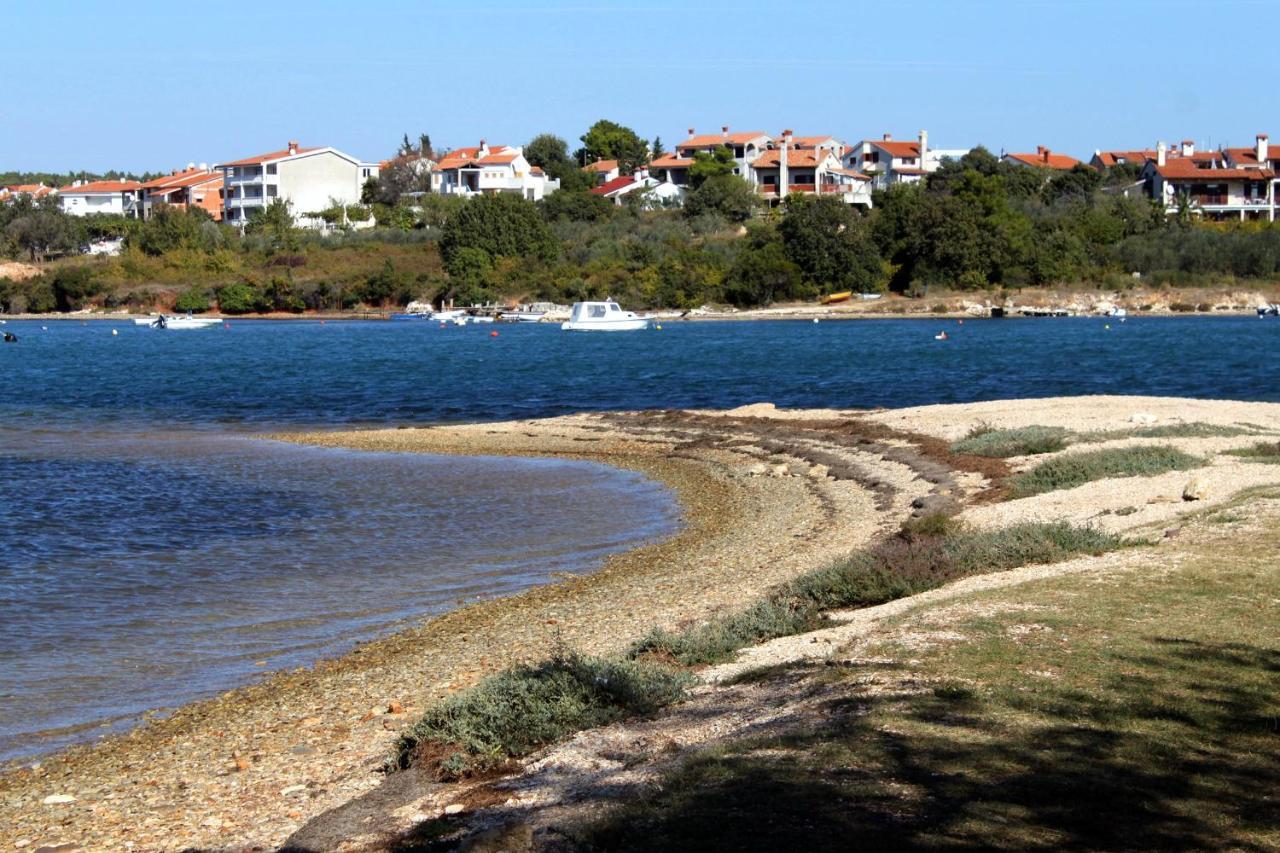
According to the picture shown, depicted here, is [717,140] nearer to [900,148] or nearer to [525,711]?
[900,148]

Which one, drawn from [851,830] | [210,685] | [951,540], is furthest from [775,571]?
[851,830]

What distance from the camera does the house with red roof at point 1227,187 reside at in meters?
133

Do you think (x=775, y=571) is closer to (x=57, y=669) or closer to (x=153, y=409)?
(x=57, y=669)

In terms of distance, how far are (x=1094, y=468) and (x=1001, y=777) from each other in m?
12.9

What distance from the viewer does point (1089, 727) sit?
24.8ft

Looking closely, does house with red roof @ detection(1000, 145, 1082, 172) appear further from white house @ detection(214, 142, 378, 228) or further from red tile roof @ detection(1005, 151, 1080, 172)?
white house @ detection(214, 142, 378, 228)

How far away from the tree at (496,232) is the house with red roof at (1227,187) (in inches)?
2355

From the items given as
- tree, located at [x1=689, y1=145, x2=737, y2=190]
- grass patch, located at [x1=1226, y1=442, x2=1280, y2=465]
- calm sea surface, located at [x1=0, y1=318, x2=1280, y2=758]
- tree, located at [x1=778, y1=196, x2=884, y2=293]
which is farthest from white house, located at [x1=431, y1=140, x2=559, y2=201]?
grass patch, located at [x1=1226, y1=442, x2=1280, y2=465]

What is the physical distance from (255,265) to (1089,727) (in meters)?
130

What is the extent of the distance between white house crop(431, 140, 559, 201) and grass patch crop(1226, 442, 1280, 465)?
129 m

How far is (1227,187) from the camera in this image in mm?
134125

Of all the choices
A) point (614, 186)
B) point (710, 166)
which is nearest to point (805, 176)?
point (710, 166)

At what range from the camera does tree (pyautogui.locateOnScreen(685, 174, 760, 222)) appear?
13312cm

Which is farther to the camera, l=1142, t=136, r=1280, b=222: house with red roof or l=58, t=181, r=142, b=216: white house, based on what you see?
l=58, t=181, r=142, b=216: white house
